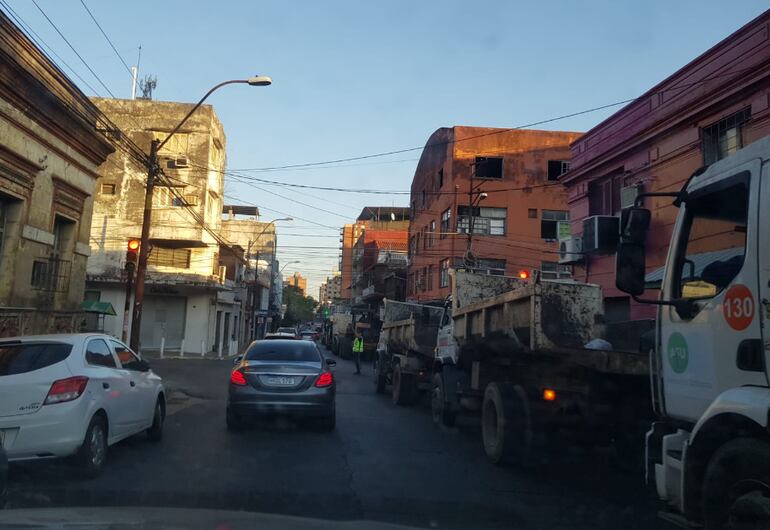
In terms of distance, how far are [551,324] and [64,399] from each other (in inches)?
Answer: 210

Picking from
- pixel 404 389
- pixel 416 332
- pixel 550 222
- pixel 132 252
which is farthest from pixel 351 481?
pixel 550 222

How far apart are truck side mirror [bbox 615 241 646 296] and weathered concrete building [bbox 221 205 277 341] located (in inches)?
1788

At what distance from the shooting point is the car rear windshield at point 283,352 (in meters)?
10.6

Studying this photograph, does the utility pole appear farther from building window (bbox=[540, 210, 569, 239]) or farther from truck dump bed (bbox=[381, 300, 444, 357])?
building window (bbox=[540, 210, 569, 239])

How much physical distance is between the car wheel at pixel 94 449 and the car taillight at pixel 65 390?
39 centimetres

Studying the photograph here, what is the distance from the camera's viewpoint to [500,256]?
36.3m

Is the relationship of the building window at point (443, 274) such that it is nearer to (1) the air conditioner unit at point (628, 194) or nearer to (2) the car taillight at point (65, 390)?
(1) the air conditioner unit at point (628, 194)

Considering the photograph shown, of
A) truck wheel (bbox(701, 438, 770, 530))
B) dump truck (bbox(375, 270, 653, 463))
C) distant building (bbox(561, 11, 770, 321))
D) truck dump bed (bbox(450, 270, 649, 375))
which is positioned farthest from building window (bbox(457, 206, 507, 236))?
truck wheel (bbox(701, 438, 770, 530))

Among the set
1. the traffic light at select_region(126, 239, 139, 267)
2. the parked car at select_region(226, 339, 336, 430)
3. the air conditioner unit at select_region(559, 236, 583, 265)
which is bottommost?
the parked car at select_region(226, 339, 336, 430)

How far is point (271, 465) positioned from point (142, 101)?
1384 inches

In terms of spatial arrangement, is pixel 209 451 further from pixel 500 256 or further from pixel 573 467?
pixel 500 256

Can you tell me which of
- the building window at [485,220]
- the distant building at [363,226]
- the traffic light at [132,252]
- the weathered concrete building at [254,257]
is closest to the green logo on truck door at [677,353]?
the traffic light at [132,252]

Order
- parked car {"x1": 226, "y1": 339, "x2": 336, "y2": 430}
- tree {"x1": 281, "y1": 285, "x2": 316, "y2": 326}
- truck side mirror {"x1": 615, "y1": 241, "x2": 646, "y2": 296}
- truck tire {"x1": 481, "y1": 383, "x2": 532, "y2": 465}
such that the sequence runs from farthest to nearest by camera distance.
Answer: tree {"x1": 281, "y1": 285, "x2": 316, "y2": 326} < parked car {"x1": 226, "y1": 339, "x2": 336, "y2": 430} < truck tire {"x1": 481, "y1": 383, "x2": 532, "y2": 465} < truck side mirror {"x1": 615, "y1": 241, "x2": 646, "y2": 296}

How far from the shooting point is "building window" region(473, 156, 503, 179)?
36.9m
